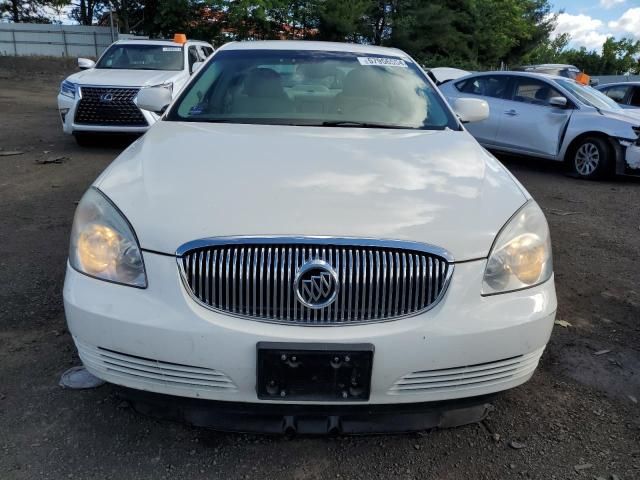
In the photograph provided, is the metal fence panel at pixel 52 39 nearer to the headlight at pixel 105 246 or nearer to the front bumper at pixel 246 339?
the headlight at pixel 105 246

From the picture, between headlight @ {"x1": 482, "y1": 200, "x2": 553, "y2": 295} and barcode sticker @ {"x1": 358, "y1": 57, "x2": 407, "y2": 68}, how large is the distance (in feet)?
5.97

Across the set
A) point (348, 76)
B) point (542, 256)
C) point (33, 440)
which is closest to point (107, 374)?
point (33, 440)

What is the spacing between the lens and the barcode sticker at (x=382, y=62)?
12.2 feet

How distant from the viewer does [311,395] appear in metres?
1.93

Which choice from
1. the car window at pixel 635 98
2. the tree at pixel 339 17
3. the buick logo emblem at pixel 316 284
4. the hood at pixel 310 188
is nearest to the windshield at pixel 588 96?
the car window at pixel 635 98

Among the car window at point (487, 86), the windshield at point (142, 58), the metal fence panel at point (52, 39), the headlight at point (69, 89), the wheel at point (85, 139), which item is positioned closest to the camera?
the headlight at point (69, 89)

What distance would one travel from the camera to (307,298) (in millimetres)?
1925

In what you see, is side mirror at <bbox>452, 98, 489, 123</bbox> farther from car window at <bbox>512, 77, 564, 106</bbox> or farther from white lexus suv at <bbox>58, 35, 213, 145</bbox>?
car window at <bbox>512, 77, 564, 106</bbox>

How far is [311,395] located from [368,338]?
0.28 meters

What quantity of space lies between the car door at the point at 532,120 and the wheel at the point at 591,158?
30cm

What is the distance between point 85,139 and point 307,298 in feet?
27.6

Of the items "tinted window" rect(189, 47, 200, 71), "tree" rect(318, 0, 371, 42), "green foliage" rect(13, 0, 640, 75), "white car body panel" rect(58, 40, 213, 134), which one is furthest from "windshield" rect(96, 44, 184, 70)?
"tree" rect(318, 0, 371, 42)

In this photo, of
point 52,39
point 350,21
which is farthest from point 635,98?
point 52,39

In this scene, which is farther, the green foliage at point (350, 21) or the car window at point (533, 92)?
the green foliage at point (350, 21)
